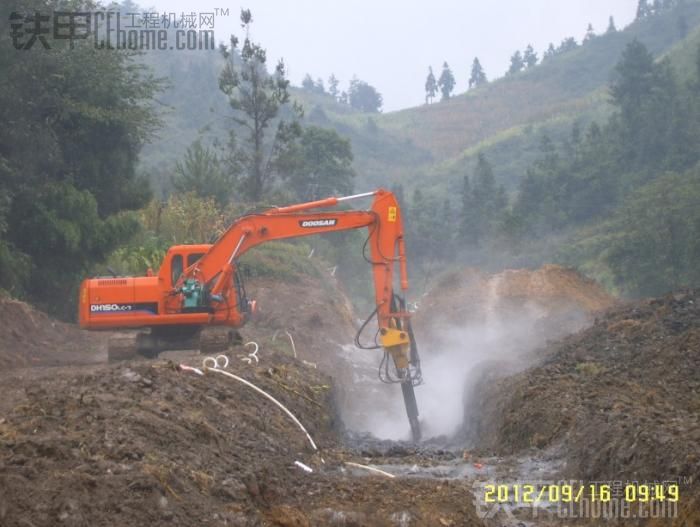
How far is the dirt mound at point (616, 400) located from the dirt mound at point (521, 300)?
10614mm

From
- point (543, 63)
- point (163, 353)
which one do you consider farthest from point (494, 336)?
point (543, 63)

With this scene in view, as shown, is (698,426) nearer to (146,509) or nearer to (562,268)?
(146,509)

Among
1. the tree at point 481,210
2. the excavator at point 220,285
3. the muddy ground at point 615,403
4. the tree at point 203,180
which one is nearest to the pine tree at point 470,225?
the tree at point 481,210

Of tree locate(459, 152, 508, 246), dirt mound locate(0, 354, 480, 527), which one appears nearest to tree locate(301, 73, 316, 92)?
tree locate(459, 152, 508, 246)

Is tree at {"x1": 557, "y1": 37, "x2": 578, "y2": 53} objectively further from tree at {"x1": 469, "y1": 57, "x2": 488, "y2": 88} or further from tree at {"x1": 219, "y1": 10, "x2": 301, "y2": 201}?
tree at {"x1": 219, "y1": 10, "x2": 301, "y2": 201}

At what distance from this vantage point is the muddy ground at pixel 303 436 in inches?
288

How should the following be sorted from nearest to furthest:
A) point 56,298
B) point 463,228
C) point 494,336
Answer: point 56,298 < point 494,336 < point 463,228

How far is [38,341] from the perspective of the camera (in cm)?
Result: 2214

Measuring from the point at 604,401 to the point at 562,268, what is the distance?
2331cm

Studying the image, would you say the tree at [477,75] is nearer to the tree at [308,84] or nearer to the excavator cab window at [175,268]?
the tree at [308,84]

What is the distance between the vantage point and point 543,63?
14812cm

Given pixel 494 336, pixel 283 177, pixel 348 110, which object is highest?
pixel 348 110

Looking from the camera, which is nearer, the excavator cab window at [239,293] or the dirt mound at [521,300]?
the excavator cab window at [239,293]

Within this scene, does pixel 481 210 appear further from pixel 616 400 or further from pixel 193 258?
pixel 616 400
